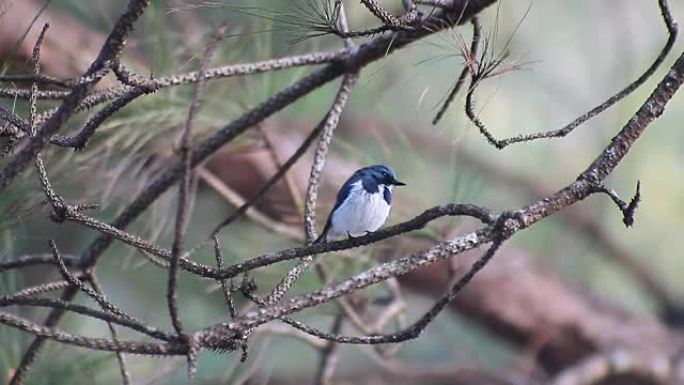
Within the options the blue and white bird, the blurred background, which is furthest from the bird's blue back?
the blurred background

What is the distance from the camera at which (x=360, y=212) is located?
4.66 feet

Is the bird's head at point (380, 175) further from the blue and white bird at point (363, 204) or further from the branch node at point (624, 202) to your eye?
the branch node at point (624, 202)

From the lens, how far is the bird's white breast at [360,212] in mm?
1417

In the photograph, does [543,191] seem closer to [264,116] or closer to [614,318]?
[614,318]

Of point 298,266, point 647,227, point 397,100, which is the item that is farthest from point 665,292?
point 298,266

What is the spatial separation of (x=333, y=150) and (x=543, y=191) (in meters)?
0.95

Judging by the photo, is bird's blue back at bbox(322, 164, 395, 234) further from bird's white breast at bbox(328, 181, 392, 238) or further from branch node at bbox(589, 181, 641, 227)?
branch node at bbox(589, 181, 641, 227)

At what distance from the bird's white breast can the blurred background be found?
131mm

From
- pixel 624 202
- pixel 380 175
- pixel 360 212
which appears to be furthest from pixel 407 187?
pixel 624 202

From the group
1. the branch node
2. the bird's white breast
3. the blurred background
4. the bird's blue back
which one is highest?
the blurred background

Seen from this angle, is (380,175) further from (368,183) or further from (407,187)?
(407,187)

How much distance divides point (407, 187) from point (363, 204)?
2.08 feet

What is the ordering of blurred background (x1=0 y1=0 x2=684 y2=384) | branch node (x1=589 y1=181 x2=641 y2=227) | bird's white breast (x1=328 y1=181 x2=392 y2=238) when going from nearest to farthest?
branch node (x1=589 y1=181 x2=641 y2=227) → bird's white breast (x1=328 y1=181 x2=392 y2=238) → blurred background (x1=0 y1=0 x2=684 y2=384)

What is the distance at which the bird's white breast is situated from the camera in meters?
1.42
